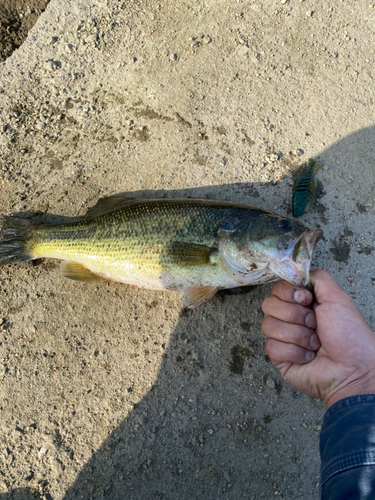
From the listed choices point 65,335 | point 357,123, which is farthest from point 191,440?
point 357,123

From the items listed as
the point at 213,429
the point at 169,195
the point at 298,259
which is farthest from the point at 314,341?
the point at 169,195

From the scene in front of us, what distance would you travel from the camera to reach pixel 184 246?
9.52 feet

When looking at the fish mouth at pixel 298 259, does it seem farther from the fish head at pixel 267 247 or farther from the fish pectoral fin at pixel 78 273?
the fish pectoral fin at pixel 78 273

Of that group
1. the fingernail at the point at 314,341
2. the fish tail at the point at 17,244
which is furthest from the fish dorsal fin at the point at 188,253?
the fish tail at the point at 17,244

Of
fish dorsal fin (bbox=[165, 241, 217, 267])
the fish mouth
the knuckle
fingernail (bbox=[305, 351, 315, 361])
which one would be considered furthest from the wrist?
fish dorsal fin (bbox=[165, 241, 217, 267])

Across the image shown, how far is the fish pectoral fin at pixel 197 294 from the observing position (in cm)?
303

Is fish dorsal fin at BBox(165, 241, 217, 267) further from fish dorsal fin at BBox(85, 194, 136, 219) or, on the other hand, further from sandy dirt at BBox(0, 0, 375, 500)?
fish dorsal fin at BBox(85, 194, 136, 219)

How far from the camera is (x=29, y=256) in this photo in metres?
3.42

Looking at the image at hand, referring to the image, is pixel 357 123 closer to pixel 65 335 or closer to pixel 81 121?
pixel 81 121

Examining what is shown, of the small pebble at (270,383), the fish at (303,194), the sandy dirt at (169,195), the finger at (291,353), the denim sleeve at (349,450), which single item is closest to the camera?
the denim sleeve at (349,450)

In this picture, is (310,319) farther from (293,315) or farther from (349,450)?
(349,450)

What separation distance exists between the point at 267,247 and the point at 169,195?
151cm

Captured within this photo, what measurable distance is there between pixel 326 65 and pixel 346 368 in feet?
12.3

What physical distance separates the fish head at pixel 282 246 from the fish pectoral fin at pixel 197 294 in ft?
1.74
